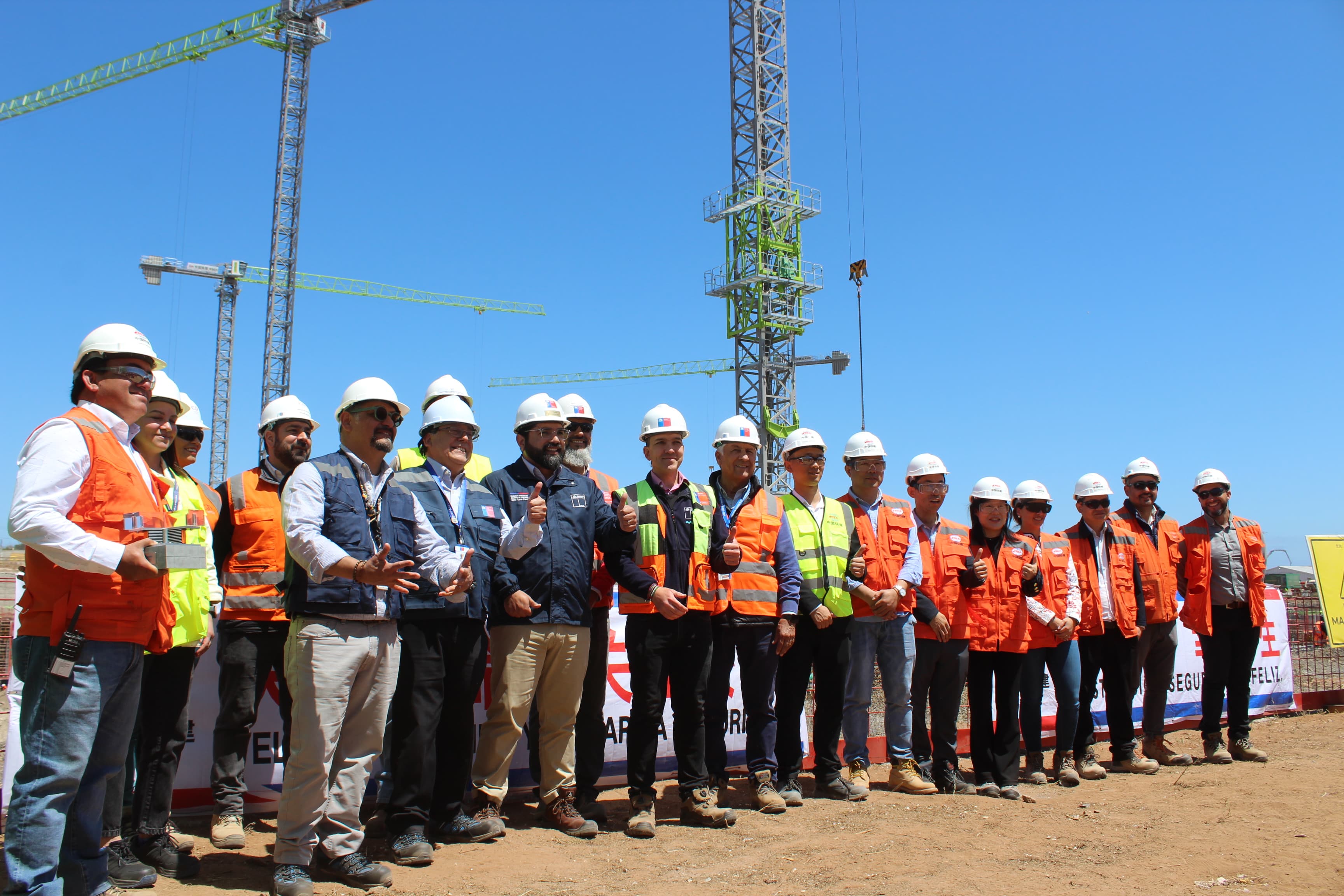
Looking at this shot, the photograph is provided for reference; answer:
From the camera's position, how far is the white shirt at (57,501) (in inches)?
125

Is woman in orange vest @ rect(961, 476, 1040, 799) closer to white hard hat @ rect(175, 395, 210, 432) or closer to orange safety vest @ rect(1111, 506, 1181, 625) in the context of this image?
orange safety vest @ rect(1111, 506, 1181, 625)

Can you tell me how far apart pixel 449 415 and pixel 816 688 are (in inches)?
121

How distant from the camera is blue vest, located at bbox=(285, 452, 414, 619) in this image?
4000 millimetres

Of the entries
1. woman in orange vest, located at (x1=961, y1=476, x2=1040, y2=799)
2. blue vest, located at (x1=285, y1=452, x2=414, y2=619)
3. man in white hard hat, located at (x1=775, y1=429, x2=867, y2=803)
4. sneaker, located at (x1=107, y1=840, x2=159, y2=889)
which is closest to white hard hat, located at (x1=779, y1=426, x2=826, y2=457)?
man in white hard hat, located at (x1=775, y1=429, x2=867, y2=803)

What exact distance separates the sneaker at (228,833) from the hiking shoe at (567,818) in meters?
1.63

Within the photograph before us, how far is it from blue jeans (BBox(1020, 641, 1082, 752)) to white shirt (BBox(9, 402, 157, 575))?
235 inches

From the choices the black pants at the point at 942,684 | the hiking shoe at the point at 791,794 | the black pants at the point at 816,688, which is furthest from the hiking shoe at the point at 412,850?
the black pants at the point at 942,684

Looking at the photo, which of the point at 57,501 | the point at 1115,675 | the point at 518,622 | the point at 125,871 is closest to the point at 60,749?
the point at 57,501

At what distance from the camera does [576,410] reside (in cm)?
579

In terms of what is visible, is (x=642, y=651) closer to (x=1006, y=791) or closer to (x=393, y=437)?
(x=393, y=437)

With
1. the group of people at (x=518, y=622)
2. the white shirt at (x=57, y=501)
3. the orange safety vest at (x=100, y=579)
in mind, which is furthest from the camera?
the group of people at (x=518, y=622)

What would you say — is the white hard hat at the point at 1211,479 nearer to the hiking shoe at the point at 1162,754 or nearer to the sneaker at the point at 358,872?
the hiking shoe at the point at 1162,754

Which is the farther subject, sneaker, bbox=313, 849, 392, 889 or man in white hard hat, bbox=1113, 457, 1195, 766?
man in white hard hat, bbox=1113, 457, 1195, 766

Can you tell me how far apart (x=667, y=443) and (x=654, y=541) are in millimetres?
635
